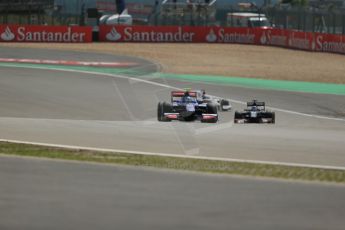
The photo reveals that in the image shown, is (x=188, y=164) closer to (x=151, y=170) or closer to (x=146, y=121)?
(x=151, y=170)

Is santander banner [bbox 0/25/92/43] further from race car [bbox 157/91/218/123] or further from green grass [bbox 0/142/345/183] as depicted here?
green grass [bbox 0/142/345/183]

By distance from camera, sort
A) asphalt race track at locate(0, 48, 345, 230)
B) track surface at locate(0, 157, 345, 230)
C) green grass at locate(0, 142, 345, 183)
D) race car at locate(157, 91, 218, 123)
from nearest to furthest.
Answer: track surface at locate(0, 157, 345, 230) → asphalt race track at locate(0, 48, 345, 230) → green grass at locate(0, 142, 345, 183) → race car at locate(157, 91, 218, 123)

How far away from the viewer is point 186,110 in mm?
15695

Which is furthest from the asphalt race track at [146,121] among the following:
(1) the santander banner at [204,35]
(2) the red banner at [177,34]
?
(2) the red banner at [177,34]

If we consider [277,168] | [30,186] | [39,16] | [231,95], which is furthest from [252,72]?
[39,16]

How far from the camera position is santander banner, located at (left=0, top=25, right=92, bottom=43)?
4838 centimetres

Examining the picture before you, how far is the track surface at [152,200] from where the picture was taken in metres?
6.62

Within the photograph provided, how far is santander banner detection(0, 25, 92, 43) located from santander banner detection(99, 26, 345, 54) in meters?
1.63

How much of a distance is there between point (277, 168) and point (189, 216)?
10.1 ft

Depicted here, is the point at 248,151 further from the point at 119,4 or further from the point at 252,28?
the point at 119,4

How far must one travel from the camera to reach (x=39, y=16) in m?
59.1

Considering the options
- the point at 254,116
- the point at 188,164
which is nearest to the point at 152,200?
the point at 188,164

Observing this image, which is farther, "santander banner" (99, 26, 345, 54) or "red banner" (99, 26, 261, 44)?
"red banner" (99, 26, 261, 44)

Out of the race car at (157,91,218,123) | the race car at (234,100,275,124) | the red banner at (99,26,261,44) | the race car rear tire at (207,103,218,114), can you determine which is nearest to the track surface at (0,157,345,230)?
the race car at (157,91,218,123)
